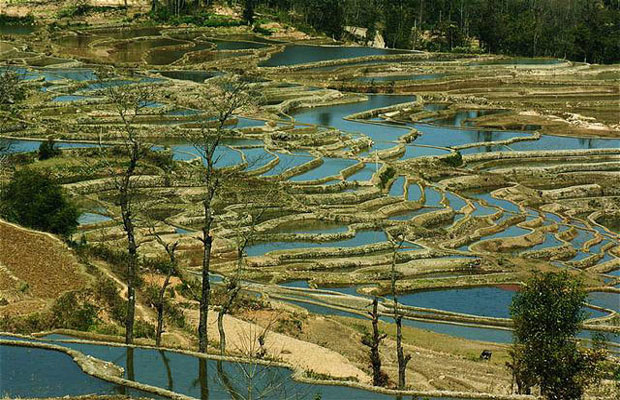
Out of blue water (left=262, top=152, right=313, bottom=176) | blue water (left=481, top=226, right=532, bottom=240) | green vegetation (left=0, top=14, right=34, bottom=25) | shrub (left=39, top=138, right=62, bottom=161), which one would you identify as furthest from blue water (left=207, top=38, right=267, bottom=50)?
blue water (left=481, top=226, right=532, bottom=240)

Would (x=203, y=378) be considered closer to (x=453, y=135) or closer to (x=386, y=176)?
(x=386, y=176)

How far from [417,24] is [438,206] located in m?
76.9

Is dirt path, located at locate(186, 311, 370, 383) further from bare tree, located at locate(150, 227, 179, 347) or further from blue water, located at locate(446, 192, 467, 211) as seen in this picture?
blue water, located at locate(446, 192, 467, 211)

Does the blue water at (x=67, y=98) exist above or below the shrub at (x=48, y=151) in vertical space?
above

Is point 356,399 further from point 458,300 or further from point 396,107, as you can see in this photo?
Result: point 396,107

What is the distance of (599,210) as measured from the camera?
47.4m

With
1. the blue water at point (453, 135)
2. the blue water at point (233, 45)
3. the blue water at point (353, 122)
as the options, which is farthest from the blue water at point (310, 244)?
the blue water at point (233, 45)

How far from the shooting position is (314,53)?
316 ft

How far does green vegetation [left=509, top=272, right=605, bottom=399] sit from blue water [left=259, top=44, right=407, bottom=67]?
6743 centimetres

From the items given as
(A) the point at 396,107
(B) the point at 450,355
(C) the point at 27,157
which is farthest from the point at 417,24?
(B) the point at 450,355

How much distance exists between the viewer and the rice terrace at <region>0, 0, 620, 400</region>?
62.0 ft

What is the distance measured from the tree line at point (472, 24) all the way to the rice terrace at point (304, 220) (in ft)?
4.78

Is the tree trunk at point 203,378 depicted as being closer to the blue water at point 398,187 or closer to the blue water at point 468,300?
the blue water at point 468,300

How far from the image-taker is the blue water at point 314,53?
89312 millimetres
